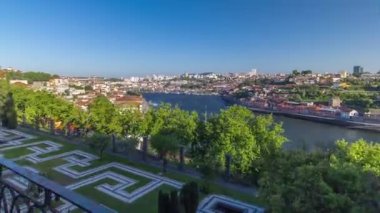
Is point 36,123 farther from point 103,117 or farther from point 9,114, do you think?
point 103,117

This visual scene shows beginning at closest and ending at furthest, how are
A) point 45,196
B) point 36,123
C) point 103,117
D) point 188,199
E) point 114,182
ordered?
1. point 45,196
2. point 188,199
3. point 114,182
4. point 103,117
5. point 36,123

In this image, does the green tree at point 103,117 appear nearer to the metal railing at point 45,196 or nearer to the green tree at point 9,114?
the green tree at point 9,114

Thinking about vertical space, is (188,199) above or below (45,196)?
below

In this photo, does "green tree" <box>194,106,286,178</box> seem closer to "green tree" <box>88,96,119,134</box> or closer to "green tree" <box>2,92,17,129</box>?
"green tree" <box>88,96,119,134</box>

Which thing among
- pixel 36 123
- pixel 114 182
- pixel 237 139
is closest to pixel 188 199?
pixel 114 182

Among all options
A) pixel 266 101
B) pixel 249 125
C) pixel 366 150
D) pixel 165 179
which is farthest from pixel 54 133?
pixel 266 101

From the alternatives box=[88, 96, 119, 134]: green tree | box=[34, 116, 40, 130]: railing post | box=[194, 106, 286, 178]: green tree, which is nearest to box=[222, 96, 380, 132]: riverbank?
box=[194, 106, 286, 178]: green tree

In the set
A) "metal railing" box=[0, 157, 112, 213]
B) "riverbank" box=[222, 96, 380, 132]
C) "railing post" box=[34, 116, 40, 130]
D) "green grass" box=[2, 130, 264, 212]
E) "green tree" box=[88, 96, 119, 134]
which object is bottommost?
"riverbank" box=[222, 96, 380, 132]

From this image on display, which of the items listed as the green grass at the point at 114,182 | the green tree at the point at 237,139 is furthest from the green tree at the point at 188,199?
the green tree at the point at 237,139

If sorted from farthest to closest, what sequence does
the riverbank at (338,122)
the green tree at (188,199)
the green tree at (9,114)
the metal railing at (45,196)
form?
the riverbank at (338,122) → the green tree at (9,114) → the green tree at (188,199) → the metal railing at (45,196)

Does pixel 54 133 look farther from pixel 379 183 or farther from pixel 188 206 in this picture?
pixel 379 183

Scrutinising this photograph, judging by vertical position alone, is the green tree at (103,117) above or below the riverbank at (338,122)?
above
